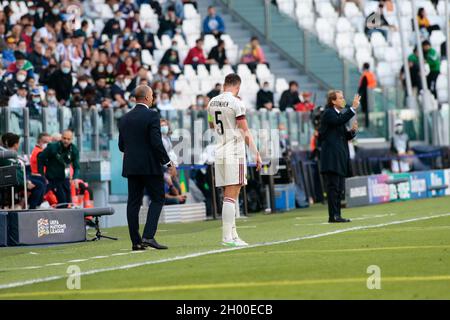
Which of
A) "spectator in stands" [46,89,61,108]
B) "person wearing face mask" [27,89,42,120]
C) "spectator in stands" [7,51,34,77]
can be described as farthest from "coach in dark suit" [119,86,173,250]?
"spectator in stands" [7,51,34,77]

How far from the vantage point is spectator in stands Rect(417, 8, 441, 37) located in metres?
42.2

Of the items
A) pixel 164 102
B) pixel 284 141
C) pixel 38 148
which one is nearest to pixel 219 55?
pixel 164 102

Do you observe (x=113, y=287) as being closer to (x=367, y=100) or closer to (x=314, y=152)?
(x=314, y=152)

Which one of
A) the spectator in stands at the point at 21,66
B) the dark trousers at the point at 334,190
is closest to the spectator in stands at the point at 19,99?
the spectator in stands at the point at 21,66

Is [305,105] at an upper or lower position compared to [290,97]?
lower

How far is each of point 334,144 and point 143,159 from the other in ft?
18.3

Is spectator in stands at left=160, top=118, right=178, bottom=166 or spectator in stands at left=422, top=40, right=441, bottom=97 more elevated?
spectator in stands at left=422, top=40, right=441, bottom=97

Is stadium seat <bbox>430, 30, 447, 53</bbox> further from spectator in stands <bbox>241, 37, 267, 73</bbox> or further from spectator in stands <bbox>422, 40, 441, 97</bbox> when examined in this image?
spectator in stands <bbox>241, 37, 267, 73</bbox>

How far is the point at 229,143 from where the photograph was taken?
57.8 ft

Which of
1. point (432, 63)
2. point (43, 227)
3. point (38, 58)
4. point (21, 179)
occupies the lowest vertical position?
point (43, 227)

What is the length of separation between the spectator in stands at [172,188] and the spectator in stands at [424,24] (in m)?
16.0

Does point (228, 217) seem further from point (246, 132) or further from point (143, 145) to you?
point (143, 145)

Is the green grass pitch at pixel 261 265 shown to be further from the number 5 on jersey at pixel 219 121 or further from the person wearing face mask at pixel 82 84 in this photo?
the person wearing face mask at pixel 82 84

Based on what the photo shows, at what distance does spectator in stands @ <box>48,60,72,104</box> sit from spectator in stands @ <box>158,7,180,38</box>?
7.81m
